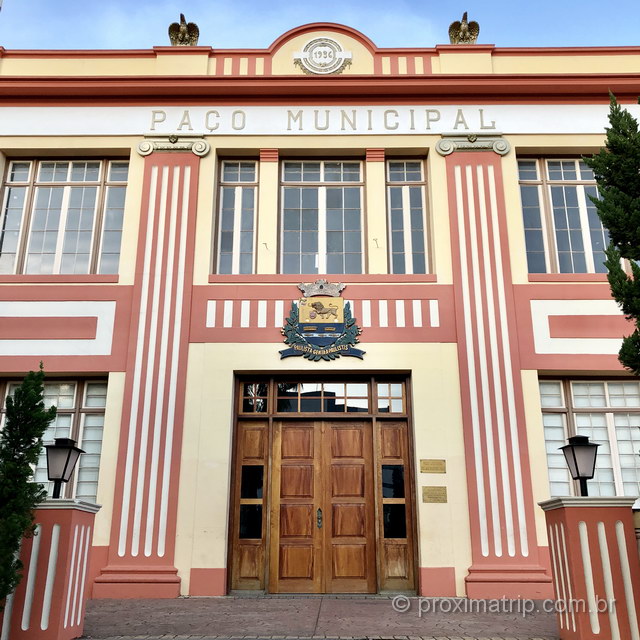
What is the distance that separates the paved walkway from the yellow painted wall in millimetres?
765

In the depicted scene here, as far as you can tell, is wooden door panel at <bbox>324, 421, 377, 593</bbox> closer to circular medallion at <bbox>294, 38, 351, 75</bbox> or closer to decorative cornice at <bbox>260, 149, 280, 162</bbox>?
decorative cornice at <bbox>260, 149, 280, 162</bbox>

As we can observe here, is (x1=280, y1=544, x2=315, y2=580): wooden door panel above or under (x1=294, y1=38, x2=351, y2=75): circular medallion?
under

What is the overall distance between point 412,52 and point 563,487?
7.58 m

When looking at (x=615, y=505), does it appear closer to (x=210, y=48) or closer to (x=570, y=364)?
(x=570, y=364)

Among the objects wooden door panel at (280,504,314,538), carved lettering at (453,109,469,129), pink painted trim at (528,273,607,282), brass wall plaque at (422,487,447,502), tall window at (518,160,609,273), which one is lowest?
wooden door panel at (280,504,314,538)

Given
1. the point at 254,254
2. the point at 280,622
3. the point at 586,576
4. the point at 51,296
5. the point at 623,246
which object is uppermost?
the point at 254,254

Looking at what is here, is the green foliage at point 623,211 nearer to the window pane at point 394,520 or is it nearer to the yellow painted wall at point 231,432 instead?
the yellow painted wall at point 231,432

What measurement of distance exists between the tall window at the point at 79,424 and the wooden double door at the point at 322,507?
2.12m

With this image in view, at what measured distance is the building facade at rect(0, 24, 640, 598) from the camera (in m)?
10.2

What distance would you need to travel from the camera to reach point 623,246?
261 inches

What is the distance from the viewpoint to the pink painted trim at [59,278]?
11.3 m

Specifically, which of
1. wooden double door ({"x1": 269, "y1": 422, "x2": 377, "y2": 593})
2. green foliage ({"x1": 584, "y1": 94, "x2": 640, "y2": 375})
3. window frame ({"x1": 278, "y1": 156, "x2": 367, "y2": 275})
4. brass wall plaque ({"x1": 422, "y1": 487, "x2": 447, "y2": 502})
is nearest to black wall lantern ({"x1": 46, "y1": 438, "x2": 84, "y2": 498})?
wooden double door ({"x1": 269, "y1": 422, "x2": 377, "y2": 593})

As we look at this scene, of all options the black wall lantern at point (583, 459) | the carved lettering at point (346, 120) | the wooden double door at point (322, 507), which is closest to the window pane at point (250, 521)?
the wooden double door at point (322, 507)

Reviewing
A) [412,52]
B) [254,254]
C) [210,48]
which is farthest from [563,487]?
[210,48]
